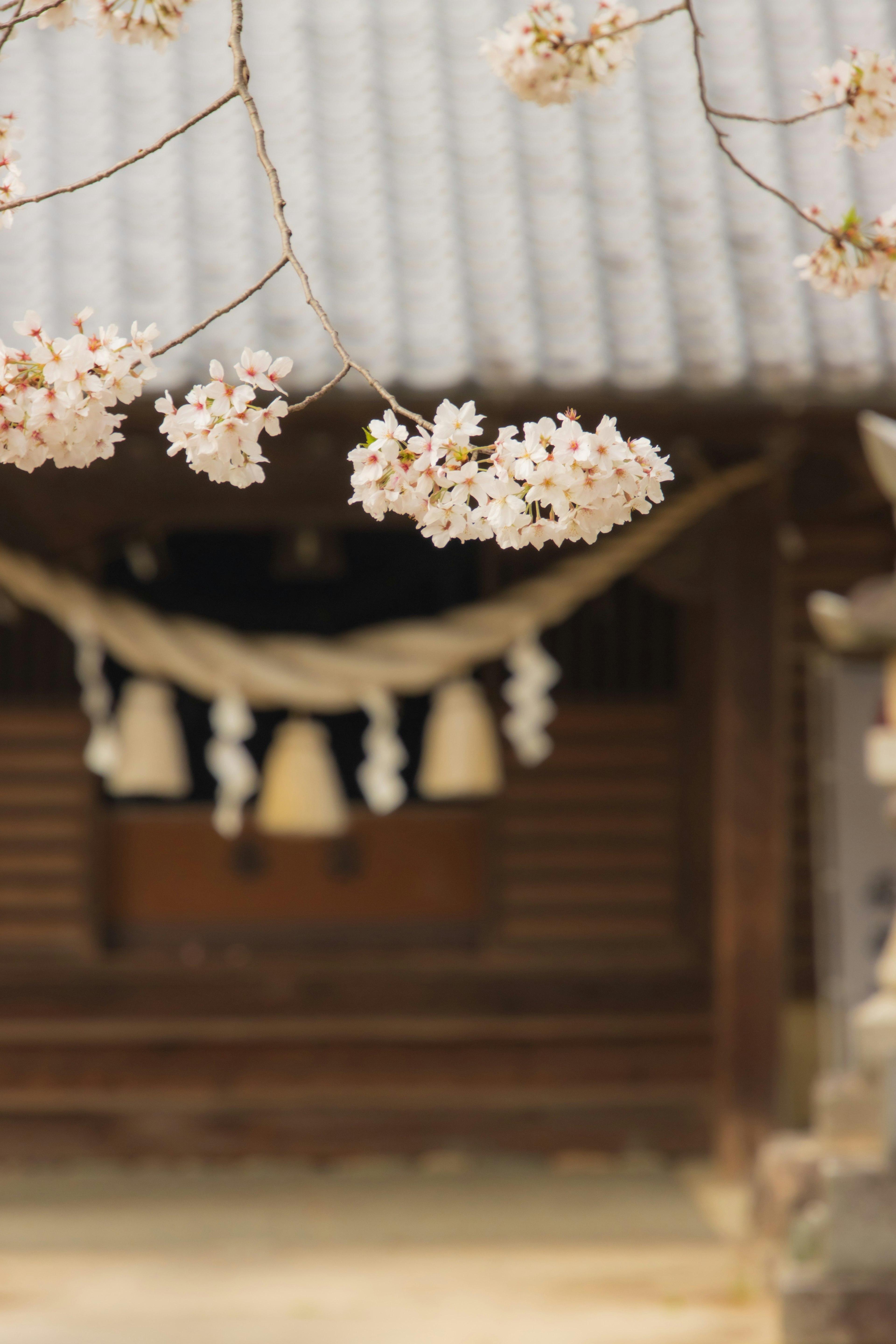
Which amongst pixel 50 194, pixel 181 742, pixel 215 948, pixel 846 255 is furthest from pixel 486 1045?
pixel 50 194

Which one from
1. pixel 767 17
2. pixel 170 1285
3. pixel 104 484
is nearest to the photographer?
pixel 170 1285

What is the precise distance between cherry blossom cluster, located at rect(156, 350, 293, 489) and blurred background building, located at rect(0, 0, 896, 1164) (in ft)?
12.9

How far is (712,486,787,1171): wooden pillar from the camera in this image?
18.7ft

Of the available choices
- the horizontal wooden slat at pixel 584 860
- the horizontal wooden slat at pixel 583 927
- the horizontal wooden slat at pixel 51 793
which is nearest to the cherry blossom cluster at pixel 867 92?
the horizontal wooden slat at pixel 584 860

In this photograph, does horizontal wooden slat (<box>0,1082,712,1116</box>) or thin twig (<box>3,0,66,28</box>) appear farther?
horizontal wooden slat (<box>0,1082,712,1116</box>)

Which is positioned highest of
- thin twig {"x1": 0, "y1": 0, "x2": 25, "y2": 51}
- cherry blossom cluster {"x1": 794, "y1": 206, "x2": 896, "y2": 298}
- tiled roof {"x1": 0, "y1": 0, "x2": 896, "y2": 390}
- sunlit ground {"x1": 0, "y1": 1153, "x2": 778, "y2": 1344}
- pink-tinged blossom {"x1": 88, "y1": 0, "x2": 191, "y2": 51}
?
tiled roof {"x1": 0, "y1": 0, "x2": 896, "y2": 390}

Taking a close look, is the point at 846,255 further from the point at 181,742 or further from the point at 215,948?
the point at 215,948

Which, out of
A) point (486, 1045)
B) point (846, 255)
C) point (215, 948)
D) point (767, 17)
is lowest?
point (486, 1045)

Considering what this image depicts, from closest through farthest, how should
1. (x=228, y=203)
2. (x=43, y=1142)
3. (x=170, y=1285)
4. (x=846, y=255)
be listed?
(x=846, y=255)
(x=170, y=1285)
(x=228, y=203)
(x=43, y=1142)

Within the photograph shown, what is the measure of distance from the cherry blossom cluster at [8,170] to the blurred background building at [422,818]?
3.28 m

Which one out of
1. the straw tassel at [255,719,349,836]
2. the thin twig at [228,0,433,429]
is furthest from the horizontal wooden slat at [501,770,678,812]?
the thin twig at [228,0,433,429]

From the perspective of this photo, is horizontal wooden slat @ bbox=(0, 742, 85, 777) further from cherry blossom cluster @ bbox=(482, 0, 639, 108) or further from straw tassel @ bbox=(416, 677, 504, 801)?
cherry blossom cluster @ bbox=(482, 0, 639, 108)

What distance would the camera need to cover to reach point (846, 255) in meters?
2.59

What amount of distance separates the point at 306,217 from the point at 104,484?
1326 millimetres
